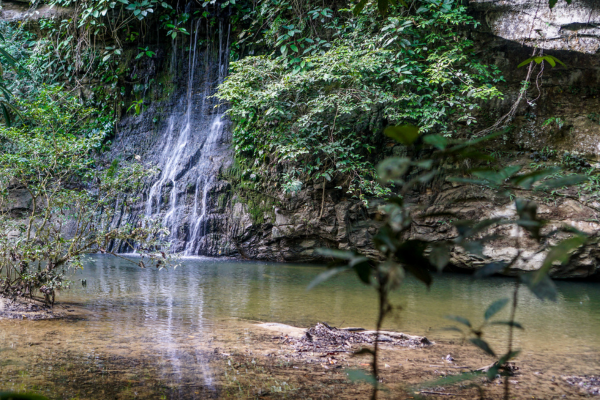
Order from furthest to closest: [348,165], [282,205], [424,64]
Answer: [282,205]
[348,165]
[424,64]

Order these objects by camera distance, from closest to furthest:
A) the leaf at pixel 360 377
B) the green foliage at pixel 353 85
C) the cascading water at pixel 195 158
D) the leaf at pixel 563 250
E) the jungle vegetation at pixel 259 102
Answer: the leaf at pixel 563 250 → the leaf at pixel 360 377 → the jungle vegetation at pixel 259 102 → the green foliage at pixel 353 85 → the cascading water at pixel 195 158

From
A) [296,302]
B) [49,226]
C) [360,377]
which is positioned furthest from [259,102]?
[360,377]

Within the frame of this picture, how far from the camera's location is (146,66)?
12219mm

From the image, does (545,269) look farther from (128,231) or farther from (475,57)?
(475,57)

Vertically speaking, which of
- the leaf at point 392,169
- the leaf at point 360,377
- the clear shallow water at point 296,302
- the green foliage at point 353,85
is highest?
the green foliage at point 353,85

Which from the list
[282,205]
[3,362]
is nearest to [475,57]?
[282,205]

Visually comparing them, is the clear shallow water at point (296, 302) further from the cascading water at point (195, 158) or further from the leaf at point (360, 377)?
the cascading water at point (195, 158)

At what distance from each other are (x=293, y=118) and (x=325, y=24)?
2.07 metres

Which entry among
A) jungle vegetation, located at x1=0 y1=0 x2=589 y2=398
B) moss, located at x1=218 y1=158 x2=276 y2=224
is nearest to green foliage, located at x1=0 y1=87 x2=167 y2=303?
jungle vegetation, located at x1=0 y1=0 x2=589 y2=398

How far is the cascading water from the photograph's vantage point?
9.99 metres

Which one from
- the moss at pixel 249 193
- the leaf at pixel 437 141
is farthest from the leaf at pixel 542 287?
the moss at pixel 249 193

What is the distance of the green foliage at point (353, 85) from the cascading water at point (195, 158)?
1915 millimetres

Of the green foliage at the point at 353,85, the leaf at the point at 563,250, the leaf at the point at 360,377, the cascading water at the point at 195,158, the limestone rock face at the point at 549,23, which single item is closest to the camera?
the leaf at the point at 563,250

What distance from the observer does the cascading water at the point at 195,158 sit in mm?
9992
